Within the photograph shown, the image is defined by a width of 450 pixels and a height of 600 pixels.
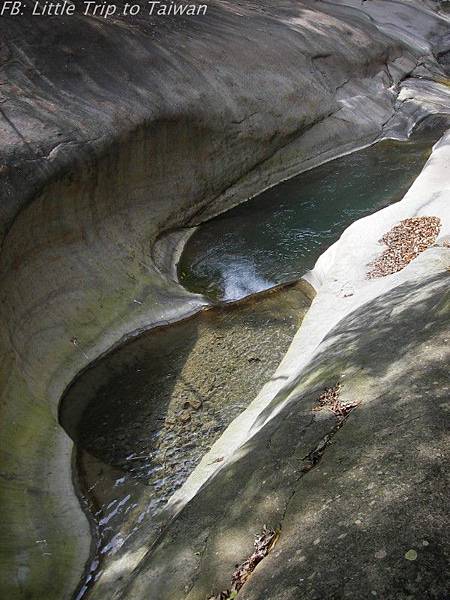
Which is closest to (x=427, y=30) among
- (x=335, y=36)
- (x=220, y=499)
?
(x=335, y=36)

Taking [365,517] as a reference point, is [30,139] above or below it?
above

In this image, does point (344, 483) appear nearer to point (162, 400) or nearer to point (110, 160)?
point (162, 400)

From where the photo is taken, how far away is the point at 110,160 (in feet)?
40.6

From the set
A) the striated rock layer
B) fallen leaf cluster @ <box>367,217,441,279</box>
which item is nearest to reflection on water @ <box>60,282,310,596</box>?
the striated rock layer

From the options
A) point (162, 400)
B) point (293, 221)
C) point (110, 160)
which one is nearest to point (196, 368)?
point (162, 400)

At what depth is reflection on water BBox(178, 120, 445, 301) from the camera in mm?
12922

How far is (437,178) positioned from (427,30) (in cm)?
1790

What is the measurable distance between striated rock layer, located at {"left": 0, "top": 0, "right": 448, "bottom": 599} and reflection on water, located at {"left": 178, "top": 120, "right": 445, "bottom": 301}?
2.63 feet

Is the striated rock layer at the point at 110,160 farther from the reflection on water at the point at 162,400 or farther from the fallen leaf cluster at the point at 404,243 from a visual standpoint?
the fallen leaf cluster at the point at 404,243

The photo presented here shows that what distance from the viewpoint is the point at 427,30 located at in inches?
1088

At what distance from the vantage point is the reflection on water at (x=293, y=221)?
1292 centimetres

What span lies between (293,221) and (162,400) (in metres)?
7.36

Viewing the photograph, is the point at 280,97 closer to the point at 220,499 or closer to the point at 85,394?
the point at 85,394

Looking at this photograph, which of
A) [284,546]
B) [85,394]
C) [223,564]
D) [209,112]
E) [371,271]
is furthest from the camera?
[209,112]
